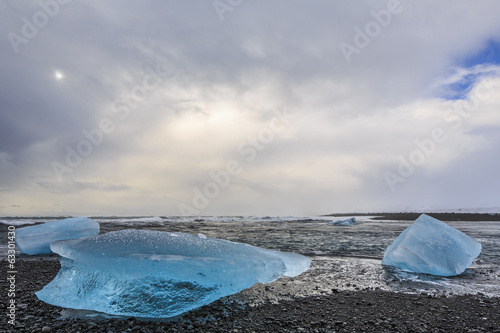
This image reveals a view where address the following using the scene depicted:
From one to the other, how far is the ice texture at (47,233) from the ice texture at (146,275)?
4.66 metres

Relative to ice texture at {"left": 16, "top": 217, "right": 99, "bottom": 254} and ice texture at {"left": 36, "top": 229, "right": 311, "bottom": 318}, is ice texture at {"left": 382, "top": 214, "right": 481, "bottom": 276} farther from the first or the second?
ice texture at {"left": 16, "top": 217, "right": 99, "bottom": 254}

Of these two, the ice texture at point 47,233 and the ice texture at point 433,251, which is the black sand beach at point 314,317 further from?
the ice texture at point 47,233

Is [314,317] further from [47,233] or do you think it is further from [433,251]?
[47,233]

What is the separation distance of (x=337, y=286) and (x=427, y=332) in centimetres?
147

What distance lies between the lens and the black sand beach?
228 cm

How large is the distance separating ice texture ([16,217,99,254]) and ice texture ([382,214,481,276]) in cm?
787

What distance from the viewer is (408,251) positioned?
4949 mm

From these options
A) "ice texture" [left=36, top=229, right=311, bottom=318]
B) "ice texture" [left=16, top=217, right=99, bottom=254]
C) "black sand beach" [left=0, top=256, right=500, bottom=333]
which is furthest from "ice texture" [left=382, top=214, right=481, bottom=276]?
"ice texture" [left=16, top=217, right=99, bottom=254]

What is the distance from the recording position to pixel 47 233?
6723 mm

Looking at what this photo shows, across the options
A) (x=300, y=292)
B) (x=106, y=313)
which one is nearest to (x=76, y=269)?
(x=106, y=313)

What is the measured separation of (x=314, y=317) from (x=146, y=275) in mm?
1703

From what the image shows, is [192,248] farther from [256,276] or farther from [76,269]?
[76,269]

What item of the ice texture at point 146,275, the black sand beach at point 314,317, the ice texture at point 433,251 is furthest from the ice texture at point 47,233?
the ice texture at point 433,251

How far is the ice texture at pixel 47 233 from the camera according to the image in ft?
21.2
